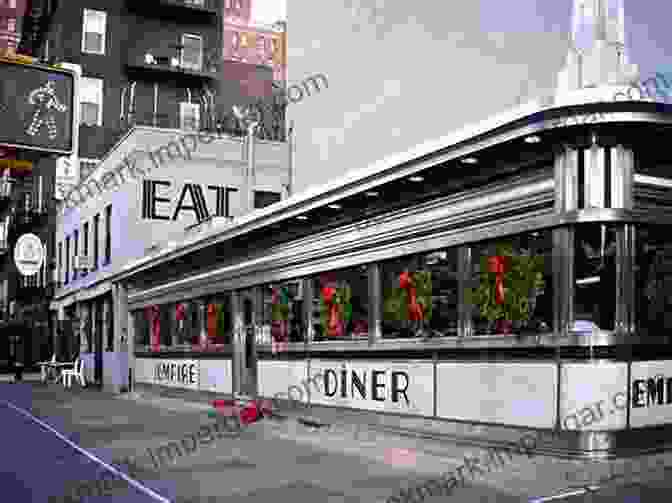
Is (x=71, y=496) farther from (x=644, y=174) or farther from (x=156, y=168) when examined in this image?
(x=156, y=168)

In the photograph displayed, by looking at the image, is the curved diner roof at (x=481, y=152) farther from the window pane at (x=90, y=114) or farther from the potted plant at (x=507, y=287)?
the window pane at (x=90, y=114)

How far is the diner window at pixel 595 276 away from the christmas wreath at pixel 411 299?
9.14 feet

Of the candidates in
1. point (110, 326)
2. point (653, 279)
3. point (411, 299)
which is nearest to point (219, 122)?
point (110, 326)

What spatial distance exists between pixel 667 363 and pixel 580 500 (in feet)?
8.27

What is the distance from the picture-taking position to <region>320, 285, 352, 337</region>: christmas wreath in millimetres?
14289

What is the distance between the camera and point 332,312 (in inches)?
579

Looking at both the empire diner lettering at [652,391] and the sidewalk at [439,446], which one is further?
the empire diner lettering at [652,391]

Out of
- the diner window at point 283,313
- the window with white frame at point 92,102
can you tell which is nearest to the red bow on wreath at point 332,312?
the diner window at point 283,313

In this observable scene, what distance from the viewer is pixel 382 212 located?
13352 mm

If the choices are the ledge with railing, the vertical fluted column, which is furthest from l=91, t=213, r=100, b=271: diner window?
the vertical fluted column

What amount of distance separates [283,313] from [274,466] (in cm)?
595

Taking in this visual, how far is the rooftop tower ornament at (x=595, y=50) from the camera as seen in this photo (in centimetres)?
959

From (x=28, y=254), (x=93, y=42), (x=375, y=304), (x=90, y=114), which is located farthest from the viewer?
(x=93, y=42)

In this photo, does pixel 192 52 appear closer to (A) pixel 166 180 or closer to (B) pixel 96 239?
(B) pixel 96 239
